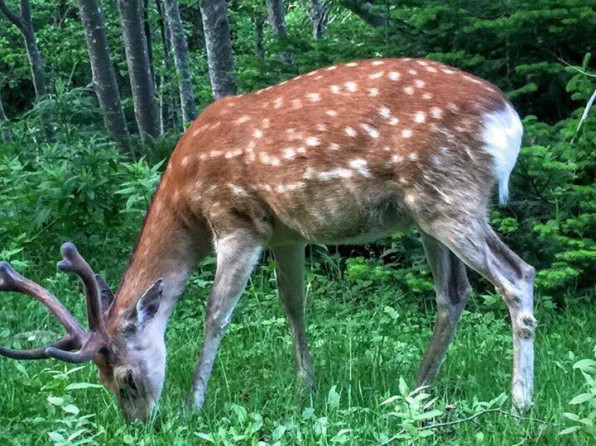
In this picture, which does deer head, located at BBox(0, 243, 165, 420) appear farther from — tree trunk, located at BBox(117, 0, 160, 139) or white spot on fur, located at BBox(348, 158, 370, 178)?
tree trunk, located at BBox(117, 0, 160, 139)

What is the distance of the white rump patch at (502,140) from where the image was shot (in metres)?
4.65

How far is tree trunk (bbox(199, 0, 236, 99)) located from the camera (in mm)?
10109

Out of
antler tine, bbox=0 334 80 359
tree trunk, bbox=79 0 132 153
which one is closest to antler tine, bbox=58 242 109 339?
antler tine, bbox=0 334 80 359

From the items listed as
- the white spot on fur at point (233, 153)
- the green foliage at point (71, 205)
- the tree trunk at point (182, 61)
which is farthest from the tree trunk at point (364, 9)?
the tree trunk at point (182, 61)

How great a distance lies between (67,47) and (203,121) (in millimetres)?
17935

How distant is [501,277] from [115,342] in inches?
72.0

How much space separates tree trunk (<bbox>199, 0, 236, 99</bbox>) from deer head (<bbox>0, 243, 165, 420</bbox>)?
5.39 m

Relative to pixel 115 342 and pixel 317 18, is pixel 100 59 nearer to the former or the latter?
pixel 317 18

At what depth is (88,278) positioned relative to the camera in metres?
4.53

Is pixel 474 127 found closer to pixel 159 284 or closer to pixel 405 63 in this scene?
pixel 405 63

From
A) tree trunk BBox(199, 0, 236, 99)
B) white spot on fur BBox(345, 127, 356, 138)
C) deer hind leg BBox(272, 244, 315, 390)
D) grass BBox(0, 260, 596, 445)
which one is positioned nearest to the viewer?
grass BBox(0, 260, 596, 445)

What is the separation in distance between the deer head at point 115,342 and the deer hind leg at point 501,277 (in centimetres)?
143

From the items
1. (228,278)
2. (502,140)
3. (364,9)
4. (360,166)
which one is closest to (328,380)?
(228,278)

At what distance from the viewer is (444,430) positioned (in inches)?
161
